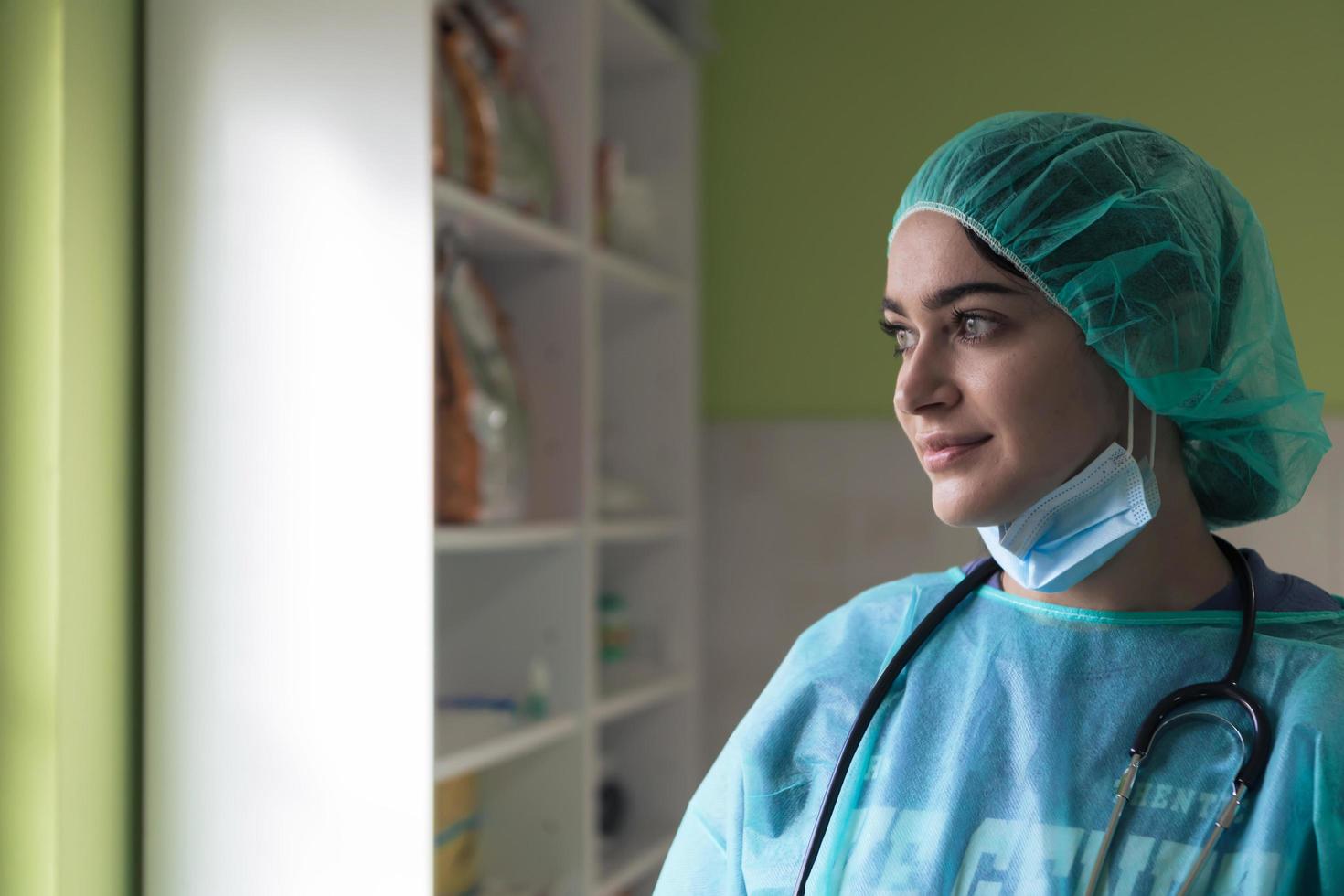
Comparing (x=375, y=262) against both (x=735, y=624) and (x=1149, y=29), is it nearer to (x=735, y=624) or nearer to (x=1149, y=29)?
(x=735, y=624)

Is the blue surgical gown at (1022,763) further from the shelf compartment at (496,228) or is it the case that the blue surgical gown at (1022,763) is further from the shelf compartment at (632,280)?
the shelf compartment at (632,280)

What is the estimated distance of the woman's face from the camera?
1008 millimetres

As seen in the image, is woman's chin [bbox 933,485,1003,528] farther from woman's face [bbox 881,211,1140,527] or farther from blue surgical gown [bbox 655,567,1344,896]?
blue surgical gown [bbox 655,567,1344,896]

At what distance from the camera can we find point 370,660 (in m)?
1.67

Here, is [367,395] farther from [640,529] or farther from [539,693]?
[640,529]

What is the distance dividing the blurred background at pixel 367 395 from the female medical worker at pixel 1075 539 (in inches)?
29.7

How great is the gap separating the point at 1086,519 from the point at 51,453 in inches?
51.6

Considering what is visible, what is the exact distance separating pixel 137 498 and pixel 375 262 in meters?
0.52

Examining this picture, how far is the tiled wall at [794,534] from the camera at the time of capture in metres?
2.50

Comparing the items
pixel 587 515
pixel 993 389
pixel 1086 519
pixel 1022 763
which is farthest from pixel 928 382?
pixel 587 515

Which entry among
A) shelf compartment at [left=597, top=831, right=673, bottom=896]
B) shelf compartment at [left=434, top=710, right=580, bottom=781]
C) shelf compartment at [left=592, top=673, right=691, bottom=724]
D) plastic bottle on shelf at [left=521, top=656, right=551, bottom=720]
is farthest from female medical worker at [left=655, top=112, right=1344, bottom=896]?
shelf compartment at [left=597, top=831, right=673, bottom=896]

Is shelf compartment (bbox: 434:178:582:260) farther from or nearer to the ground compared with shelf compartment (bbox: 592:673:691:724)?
farther from the ground

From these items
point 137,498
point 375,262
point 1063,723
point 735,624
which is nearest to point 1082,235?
point 1063,723

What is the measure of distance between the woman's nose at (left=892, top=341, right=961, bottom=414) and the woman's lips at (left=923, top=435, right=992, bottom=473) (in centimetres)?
4
